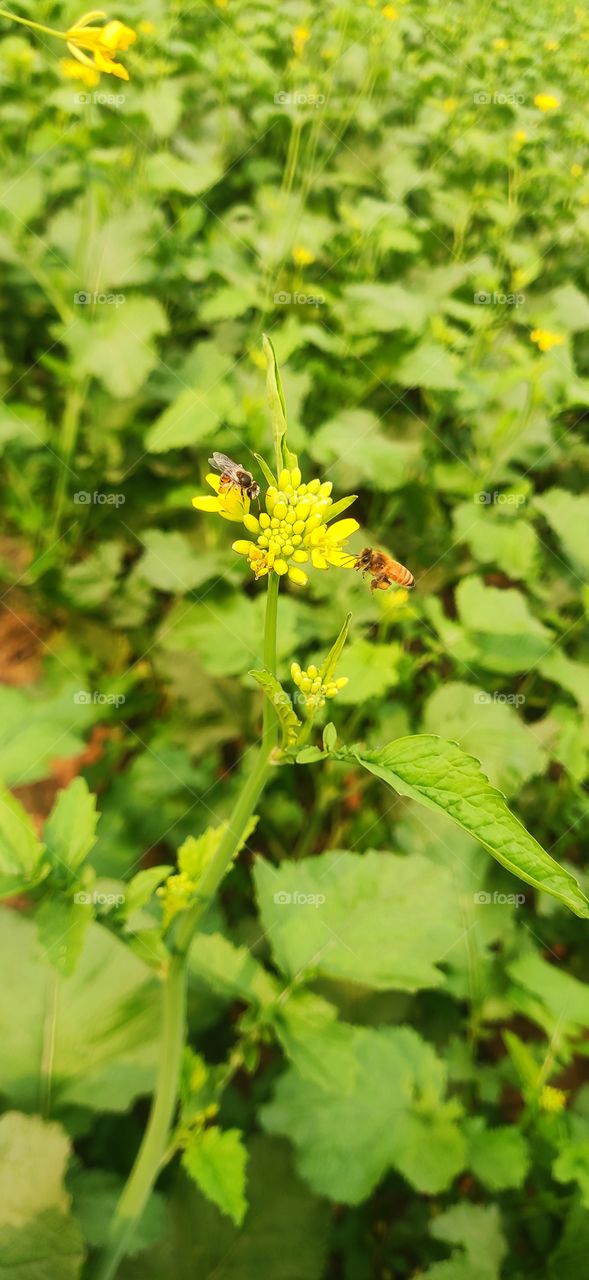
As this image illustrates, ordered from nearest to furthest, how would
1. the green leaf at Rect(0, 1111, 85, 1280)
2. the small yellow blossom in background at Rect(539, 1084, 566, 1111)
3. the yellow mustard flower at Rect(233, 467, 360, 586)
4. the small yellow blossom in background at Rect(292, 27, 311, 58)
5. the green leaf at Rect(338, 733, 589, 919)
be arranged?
the green leaf at Rect(338, 733, 589, 919) < the yellow mustard flower at Rect(233, 467, 360, 586) < the green leaf at Rect(0, 1111, 85, 1280) < the small yellow blossom in background at Rect(539, 1084, 566, 1111) < the small yellow blossom in background at Rect(292, 27, 311, 58)

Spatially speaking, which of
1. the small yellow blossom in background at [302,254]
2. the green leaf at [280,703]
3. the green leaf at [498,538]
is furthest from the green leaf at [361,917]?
the small yellow blossom in background at [302,254]

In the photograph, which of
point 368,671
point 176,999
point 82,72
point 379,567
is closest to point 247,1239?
point 176,999

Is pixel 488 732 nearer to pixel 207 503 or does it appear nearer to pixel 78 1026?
pixel 78 1026

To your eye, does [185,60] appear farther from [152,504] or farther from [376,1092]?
[376,1092]

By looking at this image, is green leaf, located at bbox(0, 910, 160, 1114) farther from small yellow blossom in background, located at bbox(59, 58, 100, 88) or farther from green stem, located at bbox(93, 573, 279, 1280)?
small yellow blossom in background, located at bbox(59, 58, 100, 88)

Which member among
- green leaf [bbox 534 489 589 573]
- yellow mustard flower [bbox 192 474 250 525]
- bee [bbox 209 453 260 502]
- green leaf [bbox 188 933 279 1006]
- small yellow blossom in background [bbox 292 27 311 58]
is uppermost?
small yellow blossom in background [bbox 292 27 311 58]

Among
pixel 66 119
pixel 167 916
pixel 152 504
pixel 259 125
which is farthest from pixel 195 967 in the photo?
pixel 259 125

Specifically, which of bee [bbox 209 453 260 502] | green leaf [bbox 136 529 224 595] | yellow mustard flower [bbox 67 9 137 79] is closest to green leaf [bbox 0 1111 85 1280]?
bee [bbox 209 453 260 502]
